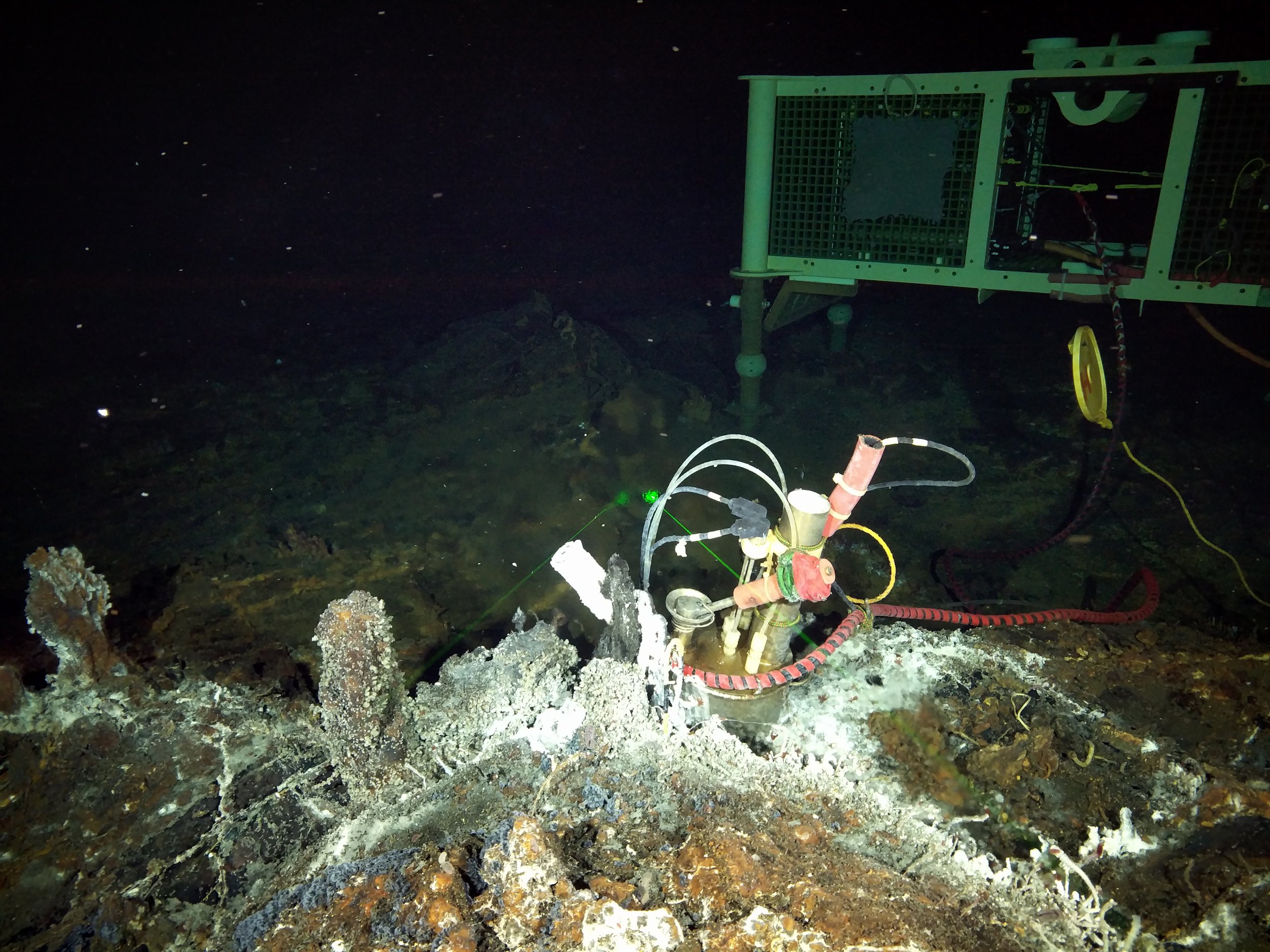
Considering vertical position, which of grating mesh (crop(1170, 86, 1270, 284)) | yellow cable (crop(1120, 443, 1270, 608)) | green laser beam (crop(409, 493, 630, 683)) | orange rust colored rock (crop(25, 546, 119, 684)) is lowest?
green laser beam (crop(409, 493, 630, 683))

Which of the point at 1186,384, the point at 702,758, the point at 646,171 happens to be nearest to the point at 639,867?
the point at 702,758

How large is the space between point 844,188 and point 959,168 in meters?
0.71

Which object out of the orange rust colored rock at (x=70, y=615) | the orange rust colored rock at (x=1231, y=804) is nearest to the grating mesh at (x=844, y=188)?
the orange rust colored rock at (x=1231, y=804)

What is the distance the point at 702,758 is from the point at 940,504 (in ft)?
13.2

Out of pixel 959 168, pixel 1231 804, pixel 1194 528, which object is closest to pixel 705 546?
pixel 959 168

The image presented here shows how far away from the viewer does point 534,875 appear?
180 cm

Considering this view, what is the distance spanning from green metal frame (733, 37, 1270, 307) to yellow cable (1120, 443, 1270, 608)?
1.88 meters

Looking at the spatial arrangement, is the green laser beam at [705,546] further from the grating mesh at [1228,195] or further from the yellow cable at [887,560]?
the grating mesh at [1228,195]

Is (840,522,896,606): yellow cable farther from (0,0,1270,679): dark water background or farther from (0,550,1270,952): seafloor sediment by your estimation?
(0,0,1270,679): dark water background

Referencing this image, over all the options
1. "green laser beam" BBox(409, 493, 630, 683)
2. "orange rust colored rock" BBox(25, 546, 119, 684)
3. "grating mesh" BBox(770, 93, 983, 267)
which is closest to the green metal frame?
"grating mesh" BBox(770, 93, 983, 267)

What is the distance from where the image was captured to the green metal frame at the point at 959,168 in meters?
3.52

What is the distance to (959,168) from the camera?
401 centimetres

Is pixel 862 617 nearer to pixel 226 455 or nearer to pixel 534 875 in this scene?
pixel 534 875

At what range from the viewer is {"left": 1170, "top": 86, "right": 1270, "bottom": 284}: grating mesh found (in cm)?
341
